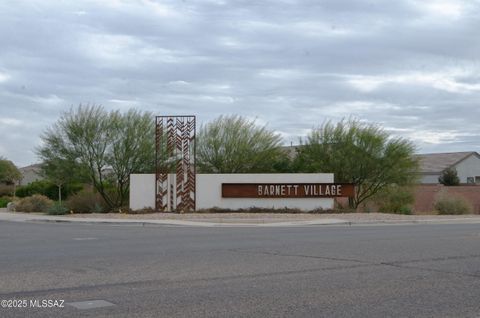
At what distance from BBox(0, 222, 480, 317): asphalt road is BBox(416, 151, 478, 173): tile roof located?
57539mm

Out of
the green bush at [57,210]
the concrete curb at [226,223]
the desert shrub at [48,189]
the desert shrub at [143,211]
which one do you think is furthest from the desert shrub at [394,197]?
the desert shrub at [48,189]

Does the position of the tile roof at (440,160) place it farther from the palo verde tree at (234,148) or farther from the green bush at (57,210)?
the green bush at (57,210)

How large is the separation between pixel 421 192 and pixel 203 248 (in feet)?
115

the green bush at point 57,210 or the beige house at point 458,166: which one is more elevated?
the beige house at point 458,166

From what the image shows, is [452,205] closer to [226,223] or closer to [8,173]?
[226,223]

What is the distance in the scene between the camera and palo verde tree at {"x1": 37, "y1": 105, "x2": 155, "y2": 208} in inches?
1510

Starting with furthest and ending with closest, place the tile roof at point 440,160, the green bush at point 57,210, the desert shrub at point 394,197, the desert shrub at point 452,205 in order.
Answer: the tile roof at point 440,160
the desert shrub at point 394,197
the desert shrub at point 452,205
the green bush at point 57,210

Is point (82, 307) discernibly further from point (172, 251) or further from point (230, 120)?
point (230, 120)

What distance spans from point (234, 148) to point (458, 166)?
134 feet

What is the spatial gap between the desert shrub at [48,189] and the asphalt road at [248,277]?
28794 millimetres

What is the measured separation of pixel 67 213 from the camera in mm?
35469

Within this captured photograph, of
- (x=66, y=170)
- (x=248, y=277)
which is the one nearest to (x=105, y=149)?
(x=66, y=170)

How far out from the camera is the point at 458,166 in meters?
75.9

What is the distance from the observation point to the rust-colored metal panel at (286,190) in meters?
35.4
